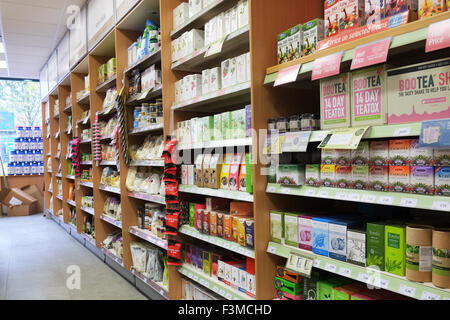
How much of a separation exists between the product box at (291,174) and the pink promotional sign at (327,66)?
482 mm

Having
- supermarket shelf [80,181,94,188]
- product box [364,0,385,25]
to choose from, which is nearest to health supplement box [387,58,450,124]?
product box [364,0,385,25]

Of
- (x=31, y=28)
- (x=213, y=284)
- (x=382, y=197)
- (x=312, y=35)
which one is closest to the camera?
(x=382, y=197)

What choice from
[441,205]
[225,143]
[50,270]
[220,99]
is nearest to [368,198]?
[441,205]

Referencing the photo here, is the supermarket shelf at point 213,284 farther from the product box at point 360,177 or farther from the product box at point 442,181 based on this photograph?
the product box at point 442,181

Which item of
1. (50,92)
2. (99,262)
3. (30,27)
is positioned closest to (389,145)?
(99,262)

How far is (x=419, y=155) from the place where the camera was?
151 cm

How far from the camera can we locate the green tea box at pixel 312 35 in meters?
2.00

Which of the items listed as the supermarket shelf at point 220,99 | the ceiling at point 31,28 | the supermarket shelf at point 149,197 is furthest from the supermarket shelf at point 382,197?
the ceiling at point 31,28

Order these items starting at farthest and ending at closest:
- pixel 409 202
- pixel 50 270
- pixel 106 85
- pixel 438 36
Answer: pixel 106 85, pixel 50 270, pixel 409 202, pixel 438 36

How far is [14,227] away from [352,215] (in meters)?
7.93

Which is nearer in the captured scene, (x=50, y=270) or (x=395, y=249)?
(x=395, y=249)

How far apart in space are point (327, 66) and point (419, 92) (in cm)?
43

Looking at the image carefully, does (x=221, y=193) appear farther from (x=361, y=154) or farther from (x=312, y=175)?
(x=361, y=154)

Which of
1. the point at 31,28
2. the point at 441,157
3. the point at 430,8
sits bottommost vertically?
the point at 441,157
